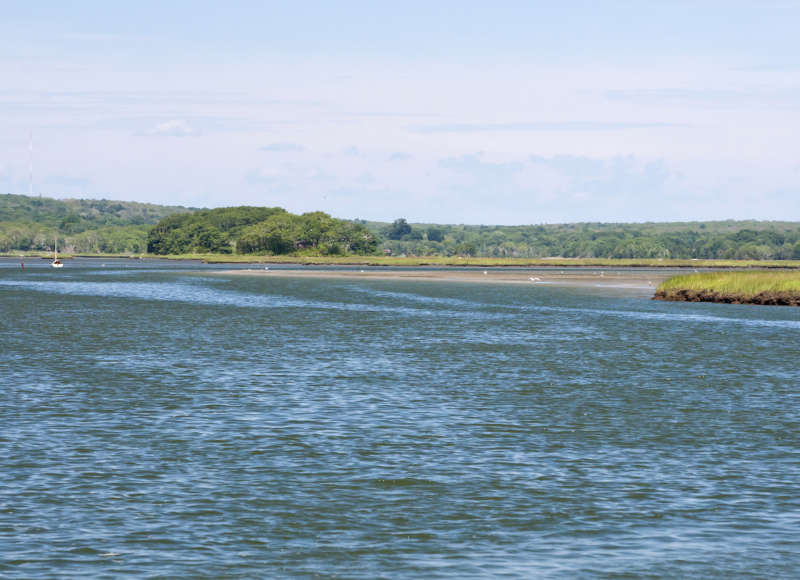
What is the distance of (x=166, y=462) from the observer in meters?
24.2

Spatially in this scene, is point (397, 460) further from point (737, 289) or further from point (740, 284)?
point (740, 284)

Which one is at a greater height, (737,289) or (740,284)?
(740,284)

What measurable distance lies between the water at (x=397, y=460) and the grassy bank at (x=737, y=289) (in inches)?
1793

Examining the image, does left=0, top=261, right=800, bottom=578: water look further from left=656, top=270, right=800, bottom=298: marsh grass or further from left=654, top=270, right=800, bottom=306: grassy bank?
left=656, top=270, right=800, bottom=298: marsh grass

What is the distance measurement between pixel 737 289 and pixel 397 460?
285 feet

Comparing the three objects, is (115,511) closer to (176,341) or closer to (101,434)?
(101,434)

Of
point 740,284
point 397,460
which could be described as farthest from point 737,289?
point 397,460

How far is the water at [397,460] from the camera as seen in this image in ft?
56.2

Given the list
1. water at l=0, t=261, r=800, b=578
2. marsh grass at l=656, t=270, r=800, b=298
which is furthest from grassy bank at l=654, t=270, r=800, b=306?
water at l=0, t=261, r=800, b=578

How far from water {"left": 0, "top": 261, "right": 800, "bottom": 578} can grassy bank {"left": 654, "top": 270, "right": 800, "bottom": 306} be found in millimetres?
45546

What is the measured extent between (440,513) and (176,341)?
42426 mm

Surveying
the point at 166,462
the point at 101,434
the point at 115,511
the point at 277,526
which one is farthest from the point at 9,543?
the point at 101,434

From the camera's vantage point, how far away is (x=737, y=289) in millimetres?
104812

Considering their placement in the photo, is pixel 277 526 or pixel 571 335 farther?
pixel 571 335
